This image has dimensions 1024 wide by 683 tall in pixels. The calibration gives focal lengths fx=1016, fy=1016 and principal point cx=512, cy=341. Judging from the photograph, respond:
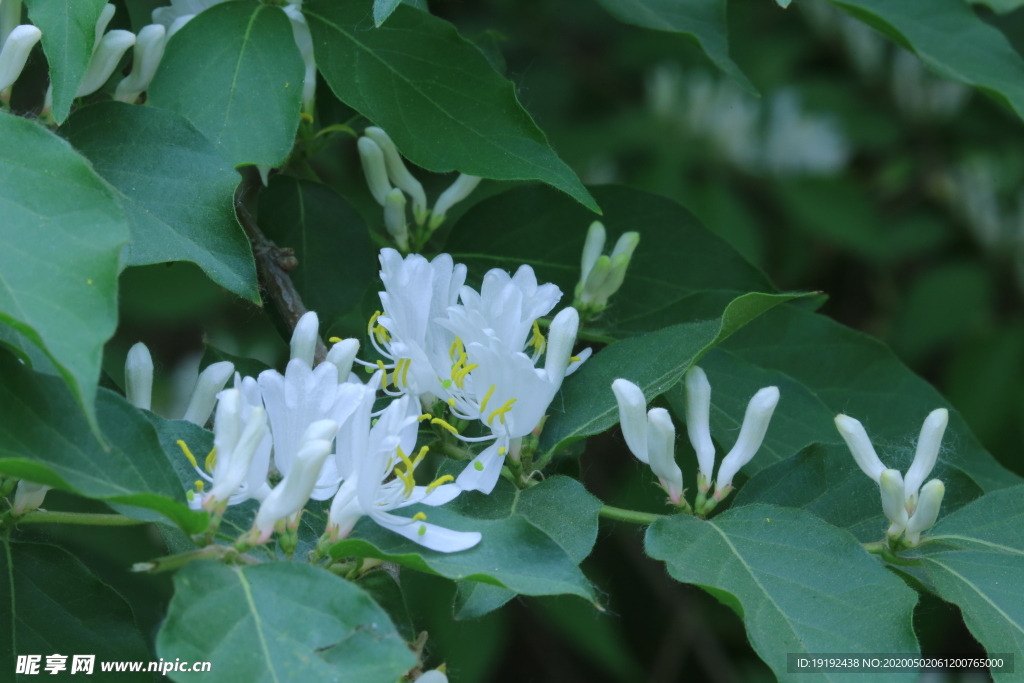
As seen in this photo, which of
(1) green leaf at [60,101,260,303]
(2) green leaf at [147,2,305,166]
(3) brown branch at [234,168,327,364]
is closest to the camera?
(1) green leaf at [60,101,260,303]

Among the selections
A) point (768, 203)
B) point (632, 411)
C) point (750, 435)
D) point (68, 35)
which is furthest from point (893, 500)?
point (768, 203)

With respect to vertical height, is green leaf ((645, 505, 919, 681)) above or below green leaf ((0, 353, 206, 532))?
below

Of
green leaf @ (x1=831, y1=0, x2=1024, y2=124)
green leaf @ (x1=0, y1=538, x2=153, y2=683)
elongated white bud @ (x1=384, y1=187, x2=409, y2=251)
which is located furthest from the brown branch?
green leaf @ (x1=831, y1=0, x2=1024, y2=124)

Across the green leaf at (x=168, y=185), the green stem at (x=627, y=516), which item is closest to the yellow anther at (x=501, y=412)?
the green stem at (x=627, y=516)

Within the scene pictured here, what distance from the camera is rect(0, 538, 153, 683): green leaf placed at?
0.91m

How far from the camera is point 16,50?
99 centimetres

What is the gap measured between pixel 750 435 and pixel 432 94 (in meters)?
0.48

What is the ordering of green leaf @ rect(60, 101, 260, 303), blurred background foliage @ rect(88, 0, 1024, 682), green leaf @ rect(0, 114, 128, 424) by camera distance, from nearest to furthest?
green leaf @ rect(0, 114, 128, 424)
green leaf @ rect(60, 101, 260, 303)
blurred background foliage @ rect(88, 0, 1024, 682)

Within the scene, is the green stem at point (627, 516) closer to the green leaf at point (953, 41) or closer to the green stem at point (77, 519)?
the green stem at point (77, 519)

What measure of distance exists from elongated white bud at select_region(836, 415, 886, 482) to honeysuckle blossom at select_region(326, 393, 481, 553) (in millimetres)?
383

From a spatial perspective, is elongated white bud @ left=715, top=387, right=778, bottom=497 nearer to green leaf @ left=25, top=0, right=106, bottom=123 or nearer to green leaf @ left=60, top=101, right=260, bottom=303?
green leaf @ left=60, top=101, right=260, bottom=303

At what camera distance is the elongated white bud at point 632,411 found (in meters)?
0.93

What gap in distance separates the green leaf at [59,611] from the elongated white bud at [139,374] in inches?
6.7

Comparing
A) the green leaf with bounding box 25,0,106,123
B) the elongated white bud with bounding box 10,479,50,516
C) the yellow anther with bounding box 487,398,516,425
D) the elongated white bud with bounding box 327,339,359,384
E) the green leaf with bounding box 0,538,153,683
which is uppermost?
the green leaf with bounding box 25,0,106,123
